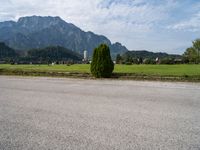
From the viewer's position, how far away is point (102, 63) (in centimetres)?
1920

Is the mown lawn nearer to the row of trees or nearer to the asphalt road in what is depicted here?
the asphalt road

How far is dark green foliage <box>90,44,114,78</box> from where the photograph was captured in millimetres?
19219

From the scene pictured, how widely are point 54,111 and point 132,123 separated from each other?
2569 millimetres

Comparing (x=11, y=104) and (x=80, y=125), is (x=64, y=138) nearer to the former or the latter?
(x=80, y=125)

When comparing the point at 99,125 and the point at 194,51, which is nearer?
the point at 99,125

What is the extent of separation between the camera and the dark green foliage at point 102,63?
19219mm

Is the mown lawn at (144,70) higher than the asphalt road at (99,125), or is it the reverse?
the mown lawn at (144,70)

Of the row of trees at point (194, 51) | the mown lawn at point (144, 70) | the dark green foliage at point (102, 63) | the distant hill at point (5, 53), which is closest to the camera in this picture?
the dark green foliage at point (102, 63)

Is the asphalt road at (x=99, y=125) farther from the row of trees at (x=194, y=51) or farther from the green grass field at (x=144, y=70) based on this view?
the row of trees at (x=194, y=51)

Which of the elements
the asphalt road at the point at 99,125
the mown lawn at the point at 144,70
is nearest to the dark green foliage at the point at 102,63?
the mown lawn at the point at 144,70

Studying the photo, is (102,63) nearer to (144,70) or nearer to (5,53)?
(144,70)

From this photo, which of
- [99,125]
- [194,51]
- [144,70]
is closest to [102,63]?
[144,70]

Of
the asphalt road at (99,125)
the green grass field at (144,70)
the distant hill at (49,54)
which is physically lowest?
the asphalt road at (99,125)

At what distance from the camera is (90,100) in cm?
959
